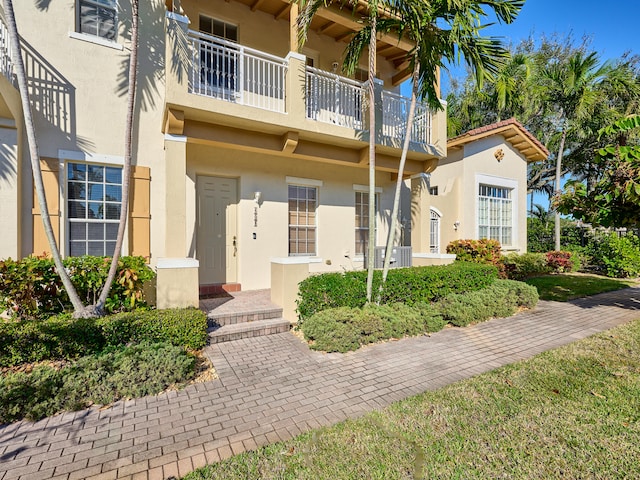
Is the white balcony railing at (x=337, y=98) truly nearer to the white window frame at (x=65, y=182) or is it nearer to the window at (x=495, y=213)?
the white window frame at (x=65, y=182)

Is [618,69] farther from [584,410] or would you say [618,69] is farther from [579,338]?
[584,410]

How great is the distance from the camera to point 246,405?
3.65 metres

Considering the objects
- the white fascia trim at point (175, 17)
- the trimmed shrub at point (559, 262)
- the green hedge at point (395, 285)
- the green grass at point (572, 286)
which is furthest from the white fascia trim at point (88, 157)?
the trimmed shrub at point (559, 262)

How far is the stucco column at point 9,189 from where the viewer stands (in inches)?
220

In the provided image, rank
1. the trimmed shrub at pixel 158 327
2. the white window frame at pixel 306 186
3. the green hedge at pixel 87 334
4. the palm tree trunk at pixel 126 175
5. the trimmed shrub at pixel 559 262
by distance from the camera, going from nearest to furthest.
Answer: the green hedge at pixel 87 334
the trimmed shrub at pixel 158 327
the palm tree trunk at pixel 126 175
the white window frame at pixel 306 186
the trimmed shrub at pixel 559 262

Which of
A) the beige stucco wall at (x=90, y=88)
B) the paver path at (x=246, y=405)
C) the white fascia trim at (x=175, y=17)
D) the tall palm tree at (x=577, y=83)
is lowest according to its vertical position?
the paver path at (x=246, y=405)

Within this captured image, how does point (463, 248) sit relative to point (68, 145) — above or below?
below

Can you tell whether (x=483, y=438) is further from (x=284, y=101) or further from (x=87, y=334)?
(x=284, y=101)

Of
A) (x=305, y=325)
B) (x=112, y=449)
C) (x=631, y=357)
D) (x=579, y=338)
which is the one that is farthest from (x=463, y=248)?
(x=112, y=449)

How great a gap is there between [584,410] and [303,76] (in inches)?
283

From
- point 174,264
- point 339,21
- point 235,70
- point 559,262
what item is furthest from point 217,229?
point 559,262

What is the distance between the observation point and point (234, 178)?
8.16 metres

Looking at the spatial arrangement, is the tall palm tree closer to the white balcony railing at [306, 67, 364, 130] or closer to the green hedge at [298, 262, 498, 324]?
the green hedge at [298, 262, 498, 324]

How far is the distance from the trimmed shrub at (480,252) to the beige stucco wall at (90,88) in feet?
31.3
